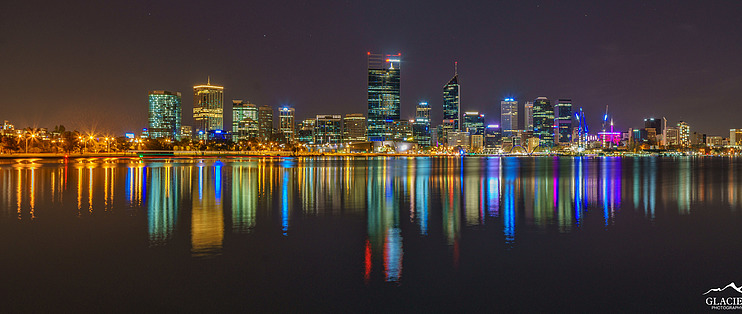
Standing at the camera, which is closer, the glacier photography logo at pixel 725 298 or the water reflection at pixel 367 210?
the glacier photography logo at pixel 725 298

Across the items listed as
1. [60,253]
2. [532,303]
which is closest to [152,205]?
[60,253]

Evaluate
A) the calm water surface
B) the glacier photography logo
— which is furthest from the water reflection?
the glacier photography logo

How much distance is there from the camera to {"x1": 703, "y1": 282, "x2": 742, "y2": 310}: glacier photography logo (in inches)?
318

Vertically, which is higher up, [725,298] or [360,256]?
[360,256]

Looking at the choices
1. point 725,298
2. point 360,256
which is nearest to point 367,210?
point 360,256

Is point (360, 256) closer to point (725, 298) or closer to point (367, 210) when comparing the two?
point (725, 298)

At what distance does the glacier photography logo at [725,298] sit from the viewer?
809 centimetres

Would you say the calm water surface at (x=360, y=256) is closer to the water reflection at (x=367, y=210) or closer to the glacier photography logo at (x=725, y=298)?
the water reflection at (x=367, y=210)

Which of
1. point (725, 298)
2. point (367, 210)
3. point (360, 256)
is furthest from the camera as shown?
point (367, 210)

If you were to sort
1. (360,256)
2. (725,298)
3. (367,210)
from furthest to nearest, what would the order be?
(367,210)
(360,256)
(725,298)

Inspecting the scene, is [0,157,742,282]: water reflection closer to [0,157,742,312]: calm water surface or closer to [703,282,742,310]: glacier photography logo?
[0,157,742,312]: calm water surface

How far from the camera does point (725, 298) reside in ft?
27.6

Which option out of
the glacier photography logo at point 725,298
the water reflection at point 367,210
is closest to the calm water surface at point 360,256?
the water reflection at point 367,210

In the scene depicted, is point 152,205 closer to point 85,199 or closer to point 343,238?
point 85,199
